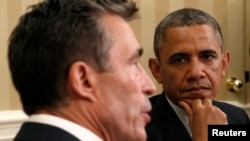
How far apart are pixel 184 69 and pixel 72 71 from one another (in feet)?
2.26

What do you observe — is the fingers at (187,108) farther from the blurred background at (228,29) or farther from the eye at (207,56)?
the blurred background at (228,29)

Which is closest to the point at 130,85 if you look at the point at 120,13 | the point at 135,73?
the point at 135,73

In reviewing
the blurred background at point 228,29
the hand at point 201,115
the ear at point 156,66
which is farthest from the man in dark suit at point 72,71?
the blurred background at point 228,29

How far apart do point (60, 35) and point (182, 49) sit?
0.69 m

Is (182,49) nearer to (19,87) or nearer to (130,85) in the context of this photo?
(130,85)

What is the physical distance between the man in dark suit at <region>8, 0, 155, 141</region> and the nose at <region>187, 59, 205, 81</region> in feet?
1.87

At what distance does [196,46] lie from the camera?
4.80ft

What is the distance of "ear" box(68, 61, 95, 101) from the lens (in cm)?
85

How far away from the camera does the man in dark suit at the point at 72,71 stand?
2.79ft

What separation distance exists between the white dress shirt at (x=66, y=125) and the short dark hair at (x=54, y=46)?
29mm

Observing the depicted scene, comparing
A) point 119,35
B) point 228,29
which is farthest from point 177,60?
point 228,29

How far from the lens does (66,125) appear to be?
839 millimetres

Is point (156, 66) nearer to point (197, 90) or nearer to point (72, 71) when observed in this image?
point (197, 90)

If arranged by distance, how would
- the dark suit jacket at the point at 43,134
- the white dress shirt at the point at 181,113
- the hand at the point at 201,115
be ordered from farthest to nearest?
the white dress shirt at the point at 181,113
the hand at the point at 201,115
the dark suit jacket at the point at 43,134
